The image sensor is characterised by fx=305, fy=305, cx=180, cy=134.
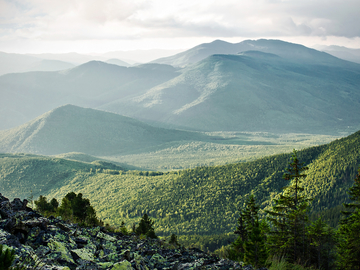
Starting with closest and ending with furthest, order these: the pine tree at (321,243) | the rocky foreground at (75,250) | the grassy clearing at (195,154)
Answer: the rocky foreground at (75,250), the pine tree at (321,243), the grassy clearing at (195,154)

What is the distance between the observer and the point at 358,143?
7300cm

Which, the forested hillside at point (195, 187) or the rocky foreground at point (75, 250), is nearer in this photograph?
the rocky foreground at point (75, 250)

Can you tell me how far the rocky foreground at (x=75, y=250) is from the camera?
11.3m

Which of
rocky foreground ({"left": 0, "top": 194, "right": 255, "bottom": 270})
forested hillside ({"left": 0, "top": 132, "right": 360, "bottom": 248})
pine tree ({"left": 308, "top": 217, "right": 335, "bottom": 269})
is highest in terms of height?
rocky foreground ({"left": 0, "top": 194, "right": 255, "bottom": 270})

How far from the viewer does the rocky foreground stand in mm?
11258

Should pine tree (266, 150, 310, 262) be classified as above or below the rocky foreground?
below

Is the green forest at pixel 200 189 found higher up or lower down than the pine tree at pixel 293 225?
lower down

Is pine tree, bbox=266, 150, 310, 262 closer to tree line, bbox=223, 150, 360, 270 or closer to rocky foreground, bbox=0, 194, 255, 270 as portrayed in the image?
tree line, bbox=223, 150, 360, 270

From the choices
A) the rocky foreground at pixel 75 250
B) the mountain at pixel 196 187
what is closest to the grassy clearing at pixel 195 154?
the mountain at pixel 196 187

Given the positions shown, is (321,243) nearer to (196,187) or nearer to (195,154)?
(196,187)

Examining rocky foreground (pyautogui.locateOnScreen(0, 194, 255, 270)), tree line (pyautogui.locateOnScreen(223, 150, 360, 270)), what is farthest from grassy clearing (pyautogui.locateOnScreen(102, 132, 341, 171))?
rocky foreground (pyautogui.locateOnScreen(0, 194, 255, 270))

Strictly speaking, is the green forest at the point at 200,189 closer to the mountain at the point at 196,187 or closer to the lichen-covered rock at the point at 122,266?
the mountain at the point at 196,187

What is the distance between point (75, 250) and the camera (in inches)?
500

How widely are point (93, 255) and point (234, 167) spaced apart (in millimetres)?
76271
